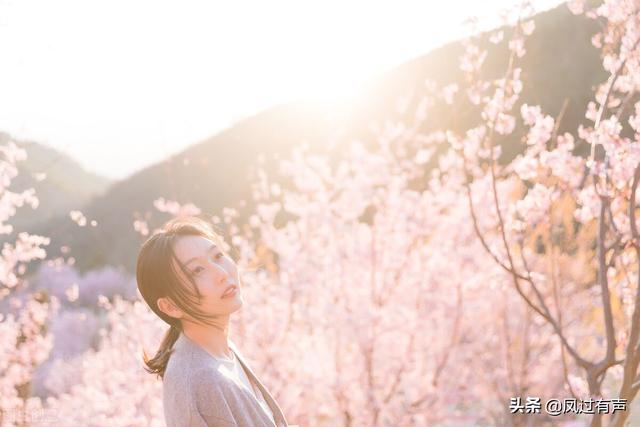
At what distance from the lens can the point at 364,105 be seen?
44.8 meters

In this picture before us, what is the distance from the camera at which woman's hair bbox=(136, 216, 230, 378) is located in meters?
2.72

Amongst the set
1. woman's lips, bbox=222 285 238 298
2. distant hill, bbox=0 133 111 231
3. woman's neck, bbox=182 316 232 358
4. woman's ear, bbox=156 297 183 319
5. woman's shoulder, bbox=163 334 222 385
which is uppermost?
distant hill, bbox=0 133 111 231

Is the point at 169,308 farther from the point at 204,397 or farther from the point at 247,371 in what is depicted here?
the point at 247,371

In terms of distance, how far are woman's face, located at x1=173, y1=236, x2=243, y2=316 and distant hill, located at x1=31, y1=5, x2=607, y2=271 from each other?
26687 millimetres

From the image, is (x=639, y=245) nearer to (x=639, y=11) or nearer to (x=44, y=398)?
(x=639, y=11)

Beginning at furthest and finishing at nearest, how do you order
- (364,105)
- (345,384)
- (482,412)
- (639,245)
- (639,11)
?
(364,105), (482,412), (345,384), (639,11), (639,245)

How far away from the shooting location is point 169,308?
108 inches

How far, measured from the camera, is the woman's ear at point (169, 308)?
2.73 m

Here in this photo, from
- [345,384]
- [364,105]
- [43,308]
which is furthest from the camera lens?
[364,105]

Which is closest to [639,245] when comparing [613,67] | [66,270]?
[613,67]

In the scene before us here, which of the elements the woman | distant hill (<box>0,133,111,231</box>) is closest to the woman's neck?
the woman

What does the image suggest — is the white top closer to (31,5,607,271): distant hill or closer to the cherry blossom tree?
the cherry blossom tree

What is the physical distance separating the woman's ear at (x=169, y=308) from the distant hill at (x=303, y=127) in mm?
26821

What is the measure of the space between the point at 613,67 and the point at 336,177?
17.4 ft
